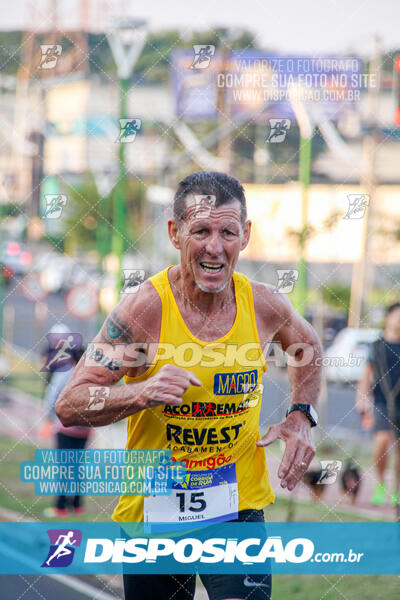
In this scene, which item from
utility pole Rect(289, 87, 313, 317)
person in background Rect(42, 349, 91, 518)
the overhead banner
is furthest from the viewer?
person in background Rect(42, 349, 91, 518)

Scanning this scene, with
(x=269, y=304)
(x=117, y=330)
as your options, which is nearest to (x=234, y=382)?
(x=269, y=304)

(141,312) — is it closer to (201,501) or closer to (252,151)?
(201,501)

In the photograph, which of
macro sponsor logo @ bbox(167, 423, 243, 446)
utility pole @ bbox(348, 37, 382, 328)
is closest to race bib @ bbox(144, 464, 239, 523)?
macro sponsor logo @ bbox(167, 423, 243, 446)

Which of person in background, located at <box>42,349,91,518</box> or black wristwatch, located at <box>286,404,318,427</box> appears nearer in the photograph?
black wristwatch, located at <box>286,404,318,427</box>

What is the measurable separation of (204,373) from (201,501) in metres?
0.48

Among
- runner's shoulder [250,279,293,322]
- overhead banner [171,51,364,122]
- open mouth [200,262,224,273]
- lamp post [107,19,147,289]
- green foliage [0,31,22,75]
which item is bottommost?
runner's shoulder [250,279,293,322]

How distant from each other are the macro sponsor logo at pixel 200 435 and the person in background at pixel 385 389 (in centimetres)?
259

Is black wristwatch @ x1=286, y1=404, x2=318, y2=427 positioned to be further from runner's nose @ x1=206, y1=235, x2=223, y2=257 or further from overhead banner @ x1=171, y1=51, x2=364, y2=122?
overhead banner @ x1=171, y1=51, x2=364, y2=122

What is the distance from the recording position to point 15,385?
13.2 meters

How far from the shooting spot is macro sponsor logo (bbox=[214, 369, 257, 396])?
2768 mm

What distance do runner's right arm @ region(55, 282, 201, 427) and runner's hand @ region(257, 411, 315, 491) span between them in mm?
516

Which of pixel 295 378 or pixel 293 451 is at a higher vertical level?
pixel 295 378

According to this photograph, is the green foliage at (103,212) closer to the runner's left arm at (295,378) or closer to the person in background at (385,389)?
the person in background at (385,389)

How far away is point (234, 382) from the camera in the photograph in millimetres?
2793
